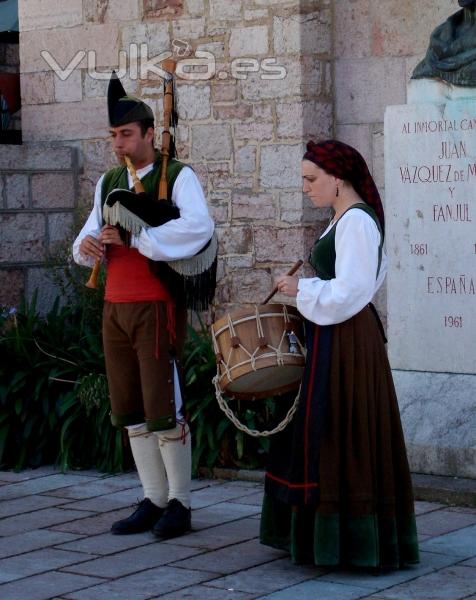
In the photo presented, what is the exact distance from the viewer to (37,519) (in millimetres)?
6234

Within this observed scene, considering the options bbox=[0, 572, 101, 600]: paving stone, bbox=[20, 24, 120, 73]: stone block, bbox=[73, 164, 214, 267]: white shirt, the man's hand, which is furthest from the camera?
bbox=[20, 24, 120, 73]: stone block

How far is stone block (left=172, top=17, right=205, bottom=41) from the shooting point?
8812 millimetres

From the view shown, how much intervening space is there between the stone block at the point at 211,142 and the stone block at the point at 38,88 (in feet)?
4.29

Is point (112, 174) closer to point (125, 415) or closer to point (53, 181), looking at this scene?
point (125, 415)

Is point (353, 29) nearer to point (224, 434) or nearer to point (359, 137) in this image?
point (359, 137)

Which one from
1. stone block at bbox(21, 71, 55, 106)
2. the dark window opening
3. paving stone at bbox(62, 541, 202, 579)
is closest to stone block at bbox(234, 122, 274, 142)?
stone block at bbox(21, 71, 55, 106)

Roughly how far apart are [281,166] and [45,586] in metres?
4.08

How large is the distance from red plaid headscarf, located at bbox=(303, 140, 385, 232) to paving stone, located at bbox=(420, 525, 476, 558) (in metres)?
1.36

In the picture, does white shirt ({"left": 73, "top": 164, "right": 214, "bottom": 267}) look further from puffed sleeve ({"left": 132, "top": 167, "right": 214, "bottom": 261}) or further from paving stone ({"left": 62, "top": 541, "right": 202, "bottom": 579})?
paving stone ({"left": 62, "top": 541, "right": 202, "bottom": 579})

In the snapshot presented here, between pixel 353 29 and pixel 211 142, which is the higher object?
pixel 353 29

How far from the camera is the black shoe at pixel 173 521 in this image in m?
5.73

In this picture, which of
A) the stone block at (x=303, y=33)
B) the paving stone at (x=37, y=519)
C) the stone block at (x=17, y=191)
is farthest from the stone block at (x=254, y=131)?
the paving stone at (x=37, y=519)

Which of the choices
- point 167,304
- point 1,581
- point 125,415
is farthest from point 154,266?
point 1,581

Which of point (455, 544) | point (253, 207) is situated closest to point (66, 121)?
point (253, 207)
